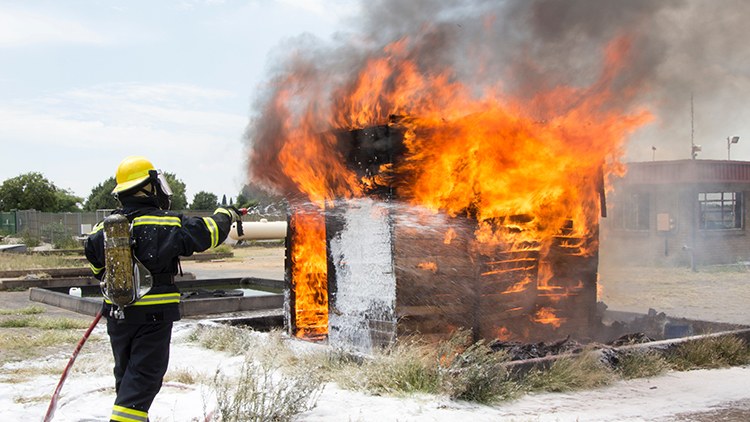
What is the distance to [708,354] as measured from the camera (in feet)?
25.9

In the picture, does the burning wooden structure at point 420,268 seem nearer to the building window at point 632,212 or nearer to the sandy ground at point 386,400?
the sandy ground at point 386,400

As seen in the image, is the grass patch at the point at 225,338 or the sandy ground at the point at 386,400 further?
the grass patch at the point at 225,338

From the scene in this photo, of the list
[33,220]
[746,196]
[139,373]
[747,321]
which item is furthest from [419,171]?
[33,220]

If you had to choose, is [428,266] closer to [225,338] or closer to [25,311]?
[225,338]

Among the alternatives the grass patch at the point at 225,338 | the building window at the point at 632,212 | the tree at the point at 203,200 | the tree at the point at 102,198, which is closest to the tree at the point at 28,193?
the tree at the point at 102,198

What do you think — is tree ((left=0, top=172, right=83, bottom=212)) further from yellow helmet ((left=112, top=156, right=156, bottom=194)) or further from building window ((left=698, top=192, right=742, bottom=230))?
yellow helmet ((left=112, top=156, right=156, bottom=194))

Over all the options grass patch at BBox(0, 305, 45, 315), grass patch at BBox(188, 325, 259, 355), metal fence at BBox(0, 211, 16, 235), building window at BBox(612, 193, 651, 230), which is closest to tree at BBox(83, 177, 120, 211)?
metal fence at BBox(0, 211, 16, 235)

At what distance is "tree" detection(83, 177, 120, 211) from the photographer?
7162 cm

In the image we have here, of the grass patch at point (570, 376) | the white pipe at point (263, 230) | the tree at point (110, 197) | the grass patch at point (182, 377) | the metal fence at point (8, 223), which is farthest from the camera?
the tree at point (110, 197)

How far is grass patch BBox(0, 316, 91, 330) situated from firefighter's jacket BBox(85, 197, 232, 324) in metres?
6.63

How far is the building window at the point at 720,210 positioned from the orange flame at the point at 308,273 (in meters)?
19.0

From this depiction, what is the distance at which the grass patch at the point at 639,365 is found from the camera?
7242 millimetres

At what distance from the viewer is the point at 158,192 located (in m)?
5.18

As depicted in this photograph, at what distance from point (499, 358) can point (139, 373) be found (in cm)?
305
